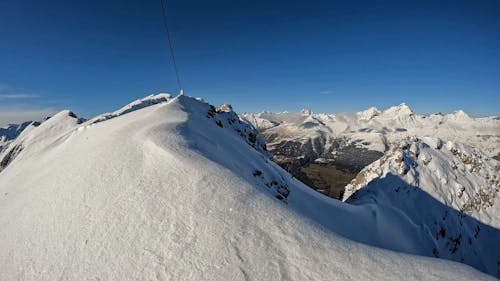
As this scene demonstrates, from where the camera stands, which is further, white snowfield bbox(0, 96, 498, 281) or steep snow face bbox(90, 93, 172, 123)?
steep snow face bbox(90, 93, 172, 123)

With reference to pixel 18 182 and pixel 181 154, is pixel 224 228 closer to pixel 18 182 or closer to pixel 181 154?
pixel 181 154

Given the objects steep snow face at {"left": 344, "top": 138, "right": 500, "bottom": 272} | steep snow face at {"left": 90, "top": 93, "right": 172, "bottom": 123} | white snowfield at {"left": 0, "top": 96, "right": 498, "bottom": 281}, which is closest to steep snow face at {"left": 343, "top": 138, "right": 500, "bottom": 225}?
steep snow face at {"left": 344, "top": 138, "right": 500, "bottom": 272}

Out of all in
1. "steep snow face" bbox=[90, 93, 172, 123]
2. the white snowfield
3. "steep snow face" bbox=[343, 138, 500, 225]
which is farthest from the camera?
"steep snow face" bbox=[90, 93, 172, 123]

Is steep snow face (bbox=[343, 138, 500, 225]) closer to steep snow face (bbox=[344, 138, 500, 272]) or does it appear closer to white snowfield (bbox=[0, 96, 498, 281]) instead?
steep snow face (bbox=[344, 138, 500, 272])

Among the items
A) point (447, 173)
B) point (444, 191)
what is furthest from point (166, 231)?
point (447, 173)

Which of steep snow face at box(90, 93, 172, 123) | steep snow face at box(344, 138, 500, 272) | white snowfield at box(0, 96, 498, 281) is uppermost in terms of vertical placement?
steep snow face at box(90, 93, 172, 123)

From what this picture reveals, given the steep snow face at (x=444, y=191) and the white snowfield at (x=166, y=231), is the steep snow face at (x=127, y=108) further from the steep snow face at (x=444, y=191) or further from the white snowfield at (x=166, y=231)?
the steep snow face at (x=444, y=191)

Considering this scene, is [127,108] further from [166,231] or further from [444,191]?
[444,191]

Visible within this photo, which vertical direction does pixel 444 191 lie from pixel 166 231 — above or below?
below

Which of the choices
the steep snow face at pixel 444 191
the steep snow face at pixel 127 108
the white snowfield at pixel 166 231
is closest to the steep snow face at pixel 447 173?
the steep snow face at pixel 444 191
